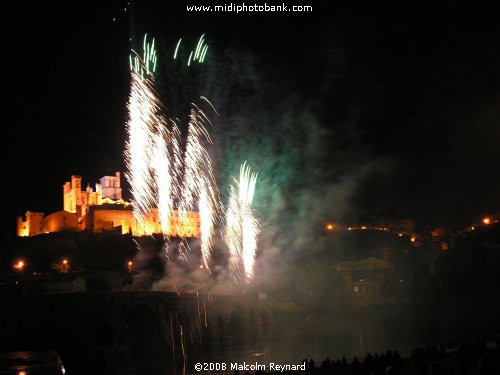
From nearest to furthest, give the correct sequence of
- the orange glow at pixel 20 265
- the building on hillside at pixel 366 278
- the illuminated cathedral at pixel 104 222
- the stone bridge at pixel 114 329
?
1. the stone bridge at pixel 114 329
2. the orange glow at pixel 20 265
3. the building on hillside at pixel 366 278
4. the illuminated cathedral at pixel 104 222

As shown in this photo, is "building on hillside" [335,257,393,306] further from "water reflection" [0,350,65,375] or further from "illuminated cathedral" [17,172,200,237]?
"water reflection" [0,350,65,375]

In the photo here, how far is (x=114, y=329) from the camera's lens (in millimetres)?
42094

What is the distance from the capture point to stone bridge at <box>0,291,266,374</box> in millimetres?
37072

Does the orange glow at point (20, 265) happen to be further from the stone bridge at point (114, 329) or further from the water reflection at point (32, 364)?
the stone bridge at point (114, 329)

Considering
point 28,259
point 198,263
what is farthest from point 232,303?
point 28,259

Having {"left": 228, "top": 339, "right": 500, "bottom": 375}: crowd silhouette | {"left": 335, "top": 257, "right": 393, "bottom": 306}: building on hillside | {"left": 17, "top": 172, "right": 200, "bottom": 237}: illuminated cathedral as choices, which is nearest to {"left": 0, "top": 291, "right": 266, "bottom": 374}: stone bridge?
{"left": 228, "top": 339, "right": 500, "bottom": 375}: crowd silhouette

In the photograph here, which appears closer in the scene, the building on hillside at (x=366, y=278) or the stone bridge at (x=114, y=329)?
the stone bridge at (x=114, y=329)

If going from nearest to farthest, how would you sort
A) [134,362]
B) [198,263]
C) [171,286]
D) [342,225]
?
[134,362], [171,286], [198,263], [342,225]

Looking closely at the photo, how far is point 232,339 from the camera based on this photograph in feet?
192

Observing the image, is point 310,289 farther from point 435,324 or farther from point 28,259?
point 28,259

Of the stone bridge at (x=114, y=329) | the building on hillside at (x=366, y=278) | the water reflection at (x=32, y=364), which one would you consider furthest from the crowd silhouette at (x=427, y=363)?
the building on hillside at (x=366, y=278)

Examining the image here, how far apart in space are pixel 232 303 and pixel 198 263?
1592 cm

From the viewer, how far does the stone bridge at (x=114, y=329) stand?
3707 centimetres

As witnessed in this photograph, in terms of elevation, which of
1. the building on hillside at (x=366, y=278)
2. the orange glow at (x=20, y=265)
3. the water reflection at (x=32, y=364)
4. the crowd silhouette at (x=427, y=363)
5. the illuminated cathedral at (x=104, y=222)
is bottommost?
the water reflection at (x=32, y=364)
